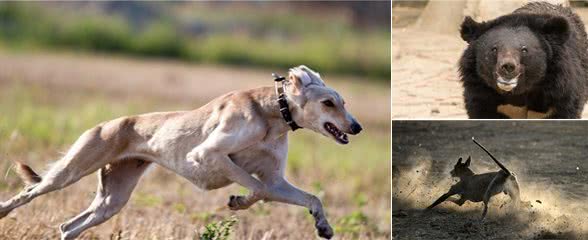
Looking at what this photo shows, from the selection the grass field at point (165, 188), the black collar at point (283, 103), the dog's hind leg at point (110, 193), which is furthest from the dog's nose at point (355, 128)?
the dog's hind leg at point (110, 193)

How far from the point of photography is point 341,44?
3338 cm

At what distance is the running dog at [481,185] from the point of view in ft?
29.3

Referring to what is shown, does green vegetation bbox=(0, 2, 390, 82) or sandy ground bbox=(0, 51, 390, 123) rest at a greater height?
sandy ground bbox=(0, 51, 390, 123)

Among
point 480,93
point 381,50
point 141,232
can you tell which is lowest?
point 381,50

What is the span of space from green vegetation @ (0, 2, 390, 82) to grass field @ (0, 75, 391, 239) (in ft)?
31.1

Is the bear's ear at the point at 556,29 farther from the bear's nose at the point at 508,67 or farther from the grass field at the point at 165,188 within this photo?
the grass field at the point at 165,188

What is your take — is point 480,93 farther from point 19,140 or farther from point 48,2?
point 48,2

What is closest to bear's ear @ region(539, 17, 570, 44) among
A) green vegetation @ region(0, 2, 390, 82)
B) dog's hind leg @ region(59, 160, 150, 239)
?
dog's hind leg @ region(59, 160, 150, 239)

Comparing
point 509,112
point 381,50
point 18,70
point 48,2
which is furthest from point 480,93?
point 48,2

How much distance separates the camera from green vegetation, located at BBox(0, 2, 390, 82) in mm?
31370

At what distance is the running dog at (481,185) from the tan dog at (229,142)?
3.29 feet

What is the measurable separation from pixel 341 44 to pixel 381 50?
46.9 inches

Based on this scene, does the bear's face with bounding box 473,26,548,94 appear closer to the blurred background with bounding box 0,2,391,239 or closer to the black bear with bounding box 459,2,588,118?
the black bear with bounding box 459,2,588,118

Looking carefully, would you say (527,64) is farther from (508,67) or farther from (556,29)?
(556,29)
